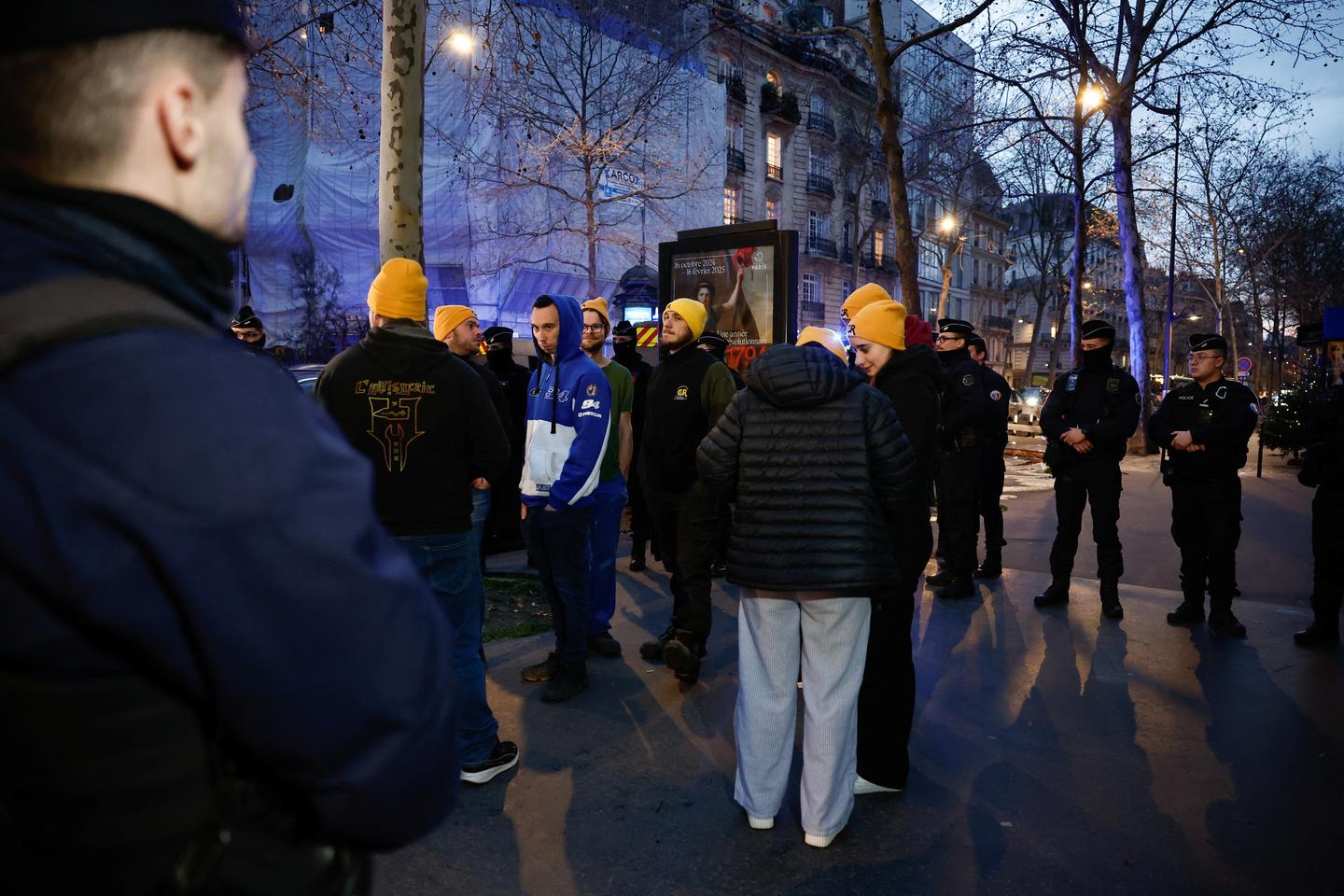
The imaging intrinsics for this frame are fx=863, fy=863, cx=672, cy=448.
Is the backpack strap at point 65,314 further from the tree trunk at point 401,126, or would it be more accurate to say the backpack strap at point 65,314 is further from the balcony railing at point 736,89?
the balcony railing at point 736,89

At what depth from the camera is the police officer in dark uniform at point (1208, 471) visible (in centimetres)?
629

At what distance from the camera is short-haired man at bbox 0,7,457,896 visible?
2.86ft

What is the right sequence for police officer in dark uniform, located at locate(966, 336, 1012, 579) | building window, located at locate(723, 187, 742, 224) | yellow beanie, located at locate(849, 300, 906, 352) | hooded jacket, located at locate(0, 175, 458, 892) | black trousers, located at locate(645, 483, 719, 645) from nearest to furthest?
hooded jacket, located at locate(0, 175, 458, 892) → yellow beanie, located at locate(849, 300, 906, 352) → black trousers, located at locate(645, 483, 719, 645) → police officer in dark uniform, located at locate(966, 336, 1012, 579) → building window, located at locate(723, 187, 742, 224)

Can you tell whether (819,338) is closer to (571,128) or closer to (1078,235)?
(1078,235)

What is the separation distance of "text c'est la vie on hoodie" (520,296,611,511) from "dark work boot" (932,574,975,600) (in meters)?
3.73

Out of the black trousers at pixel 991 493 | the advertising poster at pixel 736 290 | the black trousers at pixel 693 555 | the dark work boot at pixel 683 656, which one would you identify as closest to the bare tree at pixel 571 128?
the advertising poster at pixel 736 290

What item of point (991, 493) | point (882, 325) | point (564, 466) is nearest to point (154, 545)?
point (564, 466)

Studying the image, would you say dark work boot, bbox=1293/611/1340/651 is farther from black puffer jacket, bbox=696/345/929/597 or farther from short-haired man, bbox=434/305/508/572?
short-haired man, bbox=434/305/508/572

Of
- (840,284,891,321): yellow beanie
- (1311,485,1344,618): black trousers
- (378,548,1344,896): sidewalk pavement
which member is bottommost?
(378,548,1344,896): sidewalk pavement

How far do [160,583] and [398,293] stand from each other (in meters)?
3.02

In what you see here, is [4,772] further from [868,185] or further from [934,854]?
[868,185]

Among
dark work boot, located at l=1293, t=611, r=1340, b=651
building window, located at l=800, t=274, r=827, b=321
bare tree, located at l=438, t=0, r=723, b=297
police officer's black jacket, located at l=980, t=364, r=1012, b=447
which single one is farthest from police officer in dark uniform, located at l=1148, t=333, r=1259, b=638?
building window, located at l=800, t=274, r=827, b=321

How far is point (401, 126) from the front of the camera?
257 inches

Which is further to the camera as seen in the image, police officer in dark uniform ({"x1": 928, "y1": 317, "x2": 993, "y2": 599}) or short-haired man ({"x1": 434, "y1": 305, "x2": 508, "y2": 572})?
police officer in dark uniform ({"x1": 928, "y1": 317, "x2": 993, "y2": 599})
